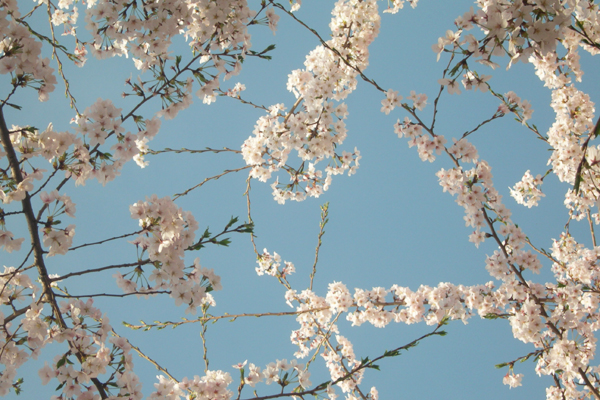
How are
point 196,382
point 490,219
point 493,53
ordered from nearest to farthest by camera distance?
point 493,53 → point 196,382 → point 490,219

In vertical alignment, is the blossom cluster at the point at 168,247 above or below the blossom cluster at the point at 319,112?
below

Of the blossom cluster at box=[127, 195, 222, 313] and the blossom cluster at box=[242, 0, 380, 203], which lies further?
the blossom cluster at box=[242, 0, 380, 203]

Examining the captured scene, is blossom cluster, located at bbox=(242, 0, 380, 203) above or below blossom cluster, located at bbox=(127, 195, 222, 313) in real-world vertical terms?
above

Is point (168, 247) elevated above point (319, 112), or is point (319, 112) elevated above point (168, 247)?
point (319, 112)

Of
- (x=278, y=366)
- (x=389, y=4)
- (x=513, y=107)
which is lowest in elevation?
(x=278, y=366)

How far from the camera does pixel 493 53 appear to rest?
7.64 feet

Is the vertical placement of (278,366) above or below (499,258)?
below

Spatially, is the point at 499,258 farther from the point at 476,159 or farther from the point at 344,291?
the point at 344,291

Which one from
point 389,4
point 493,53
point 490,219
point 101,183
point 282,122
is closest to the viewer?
point 493,53

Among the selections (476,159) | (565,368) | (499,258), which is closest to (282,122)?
(476,159)

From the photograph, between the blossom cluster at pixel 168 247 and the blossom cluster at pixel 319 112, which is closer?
the blossom cluster at pixel 168 247

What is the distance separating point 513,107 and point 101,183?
4165mm

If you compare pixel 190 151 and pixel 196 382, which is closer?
pixel 196 382

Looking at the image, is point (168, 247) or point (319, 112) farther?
point (319, 112)
